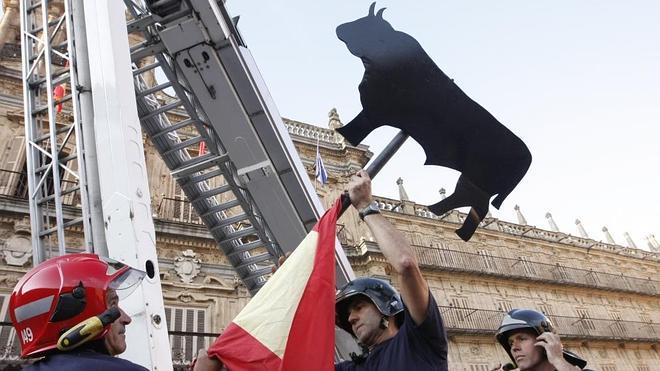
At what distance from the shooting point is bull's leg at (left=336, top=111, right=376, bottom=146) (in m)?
3.65

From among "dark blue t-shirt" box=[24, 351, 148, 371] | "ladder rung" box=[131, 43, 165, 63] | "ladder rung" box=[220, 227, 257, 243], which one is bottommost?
"dark blue t-shirt" box=[24, 351, 148, 371]

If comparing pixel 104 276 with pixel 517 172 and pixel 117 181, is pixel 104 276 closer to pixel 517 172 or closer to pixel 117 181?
pixel 117 181

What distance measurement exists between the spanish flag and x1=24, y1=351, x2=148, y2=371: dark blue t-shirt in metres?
0.64

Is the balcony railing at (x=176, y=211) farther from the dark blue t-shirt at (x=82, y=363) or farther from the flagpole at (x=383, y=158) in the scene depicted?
the dark blue t-shirt at (x=82, y=363)

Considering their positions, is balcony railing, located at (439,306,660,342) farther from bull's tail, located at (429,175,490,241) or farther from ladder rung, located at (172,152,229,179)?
bull's tail, located at (429,175,490,241)

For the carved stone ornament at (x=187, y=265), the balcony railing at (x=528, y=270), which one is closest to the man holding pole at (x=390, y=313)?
the carved stone ornament at (x=187, y=265)

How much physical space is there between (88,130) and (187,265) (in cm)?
1027

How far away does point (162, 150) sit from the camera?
234 inches

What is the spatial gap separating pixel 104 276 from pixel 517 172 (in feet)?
9.78

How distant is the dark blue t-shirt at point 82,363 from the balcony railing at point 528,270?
18.2 meters

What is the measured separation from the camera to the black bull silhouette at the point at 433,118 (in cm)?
344

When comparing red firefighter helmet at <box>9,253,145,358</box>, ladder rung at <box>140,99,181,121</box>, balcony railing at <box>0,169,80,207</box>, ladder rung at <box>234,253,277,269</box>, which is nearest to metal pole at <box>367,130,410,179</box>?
red firefighter helmet at <box>9,253,145,358</box>

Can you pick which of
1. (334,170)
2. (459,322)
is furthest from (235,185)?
(459,322)

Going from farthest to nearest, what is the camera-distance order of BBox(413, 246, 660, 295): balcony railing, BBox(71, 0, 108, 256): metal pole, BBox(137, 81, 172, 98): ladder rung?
BBox(413, 246, 660, 295): balcony railing
BBox(137, 81, 172, 98): ladder rung
BBox(71, 0, 108, 256): metal pole
